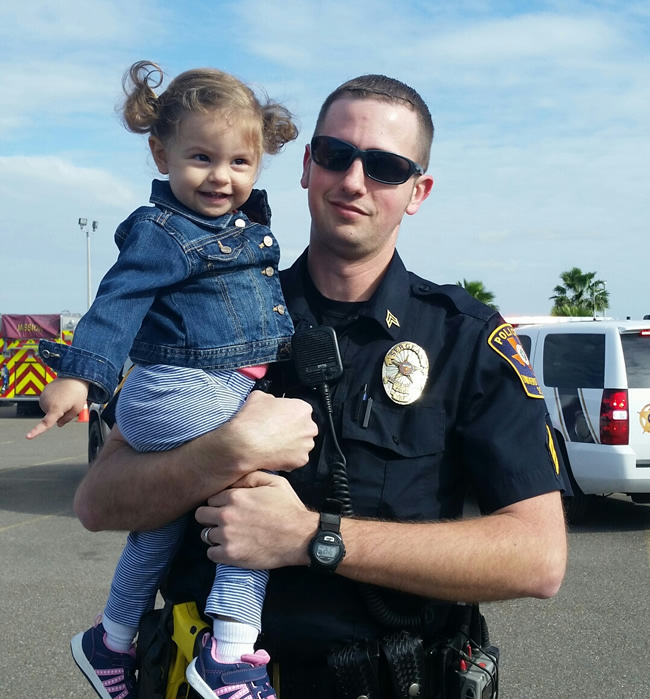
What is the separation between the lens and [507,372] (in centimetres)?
219

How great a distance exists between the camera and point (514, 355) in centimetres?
222

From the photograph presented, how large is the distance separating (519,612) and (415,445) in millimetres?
3975

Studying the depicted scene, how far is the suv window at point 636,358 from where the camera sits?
7.80 meters

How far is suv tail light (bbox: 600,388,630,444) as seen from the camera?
304 inches

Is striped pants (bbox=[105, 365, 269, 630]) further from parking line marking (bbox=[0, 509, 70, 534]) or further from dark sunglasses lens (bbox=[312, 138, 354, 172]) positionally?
parking line marking (bbox=[0, 509, 70, 534])

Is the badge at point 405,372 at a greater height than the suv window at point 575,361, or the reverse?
the badge at point 405,372

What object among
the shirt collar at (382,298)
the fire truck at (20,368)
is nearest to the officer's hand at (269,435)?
the shirt collar at (382,298)

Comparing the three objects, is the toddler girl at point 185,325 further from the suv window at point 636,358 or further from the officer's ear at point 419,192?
the suv window at point 636,358

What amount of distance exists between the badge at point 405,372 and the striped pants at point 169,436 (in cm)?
35

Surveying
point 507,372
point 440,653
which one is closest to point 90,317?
point 507,372

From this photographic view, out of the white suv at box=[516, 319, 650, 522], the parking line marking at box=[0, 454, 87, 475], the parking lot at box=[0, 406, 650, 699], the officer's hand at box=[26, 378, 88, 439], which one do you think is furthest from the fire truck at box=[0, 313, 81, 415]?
the officer's hand at box=[26, 378, 88, 439]

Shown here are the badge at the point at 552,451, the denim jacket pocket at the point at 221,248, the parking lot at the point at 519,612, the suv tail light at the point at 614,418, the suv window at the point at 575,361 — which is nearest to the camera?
the badge at the point at 552,451

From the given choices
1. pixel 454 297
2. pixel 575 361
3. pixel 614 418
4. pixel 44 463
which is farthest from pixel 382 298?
pixel 44 463

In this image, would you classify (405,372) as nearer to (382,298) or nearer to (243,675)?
(382,298)
